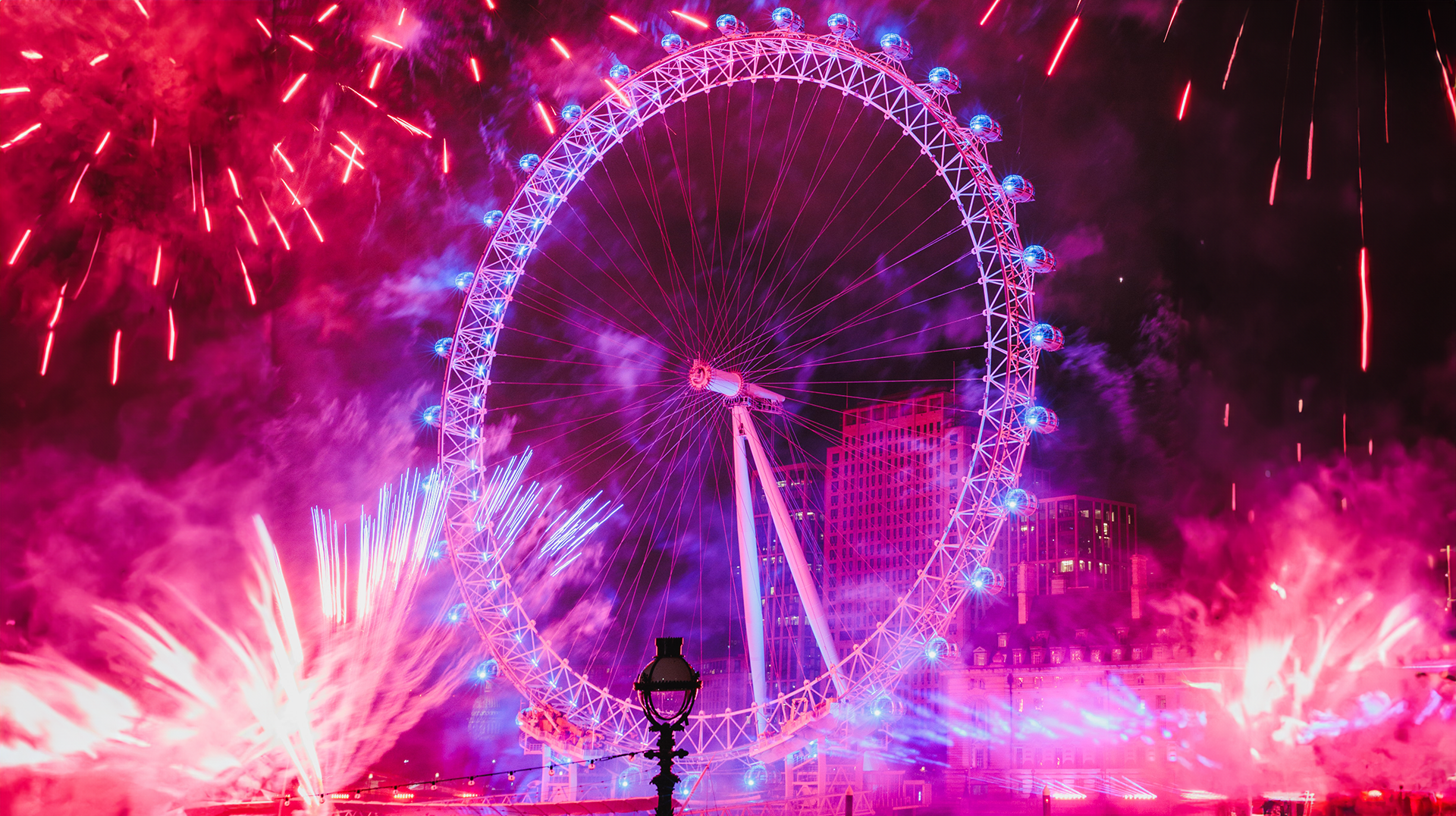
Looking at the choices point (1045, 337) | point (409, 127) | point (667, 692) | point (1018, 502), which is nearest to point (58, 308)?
point (409, 127)

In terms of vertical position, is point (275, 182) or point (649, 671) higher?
point (275, 182)

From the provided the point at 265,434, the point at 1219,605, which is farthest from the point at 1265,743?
the point at 265,434

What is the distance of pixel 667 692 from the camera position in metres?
7.25

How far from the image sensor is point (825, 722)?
90.4ft

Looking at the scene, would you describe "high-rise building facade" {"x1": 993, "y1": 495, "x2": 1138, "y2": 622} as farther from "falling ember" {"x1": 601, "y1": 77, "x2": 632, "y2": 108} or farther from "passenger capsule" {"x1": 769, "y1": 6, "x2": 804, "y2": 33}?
"passenger capsule" {"x1": 769, "y1": 6, "x2": 804, "y2": 33}

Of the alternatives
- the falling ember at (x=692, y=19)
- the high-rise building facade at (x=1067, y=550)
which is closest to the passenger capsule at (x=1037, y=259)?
the falling ember at (x=692, y=19)

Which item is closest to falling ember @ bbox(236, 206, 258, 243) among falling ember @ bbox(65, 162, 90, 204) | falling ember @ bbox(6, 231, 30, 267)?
falling ember @ bbox(65, 162, 90, 204)

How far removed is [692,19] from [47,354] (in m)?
17.7

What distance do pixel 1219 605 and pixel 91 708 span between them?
41.5m

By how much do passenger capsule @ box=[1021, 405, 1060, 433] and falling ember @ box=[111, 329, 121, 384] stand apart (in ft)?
69.7

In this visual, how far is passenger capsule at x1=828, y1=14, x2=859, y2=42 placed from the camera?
26062 millimetres

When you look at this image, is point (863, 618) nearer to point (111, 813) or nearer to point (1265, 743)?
point (1265, 743)

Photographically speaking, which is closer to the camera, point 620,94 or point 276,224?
point 276,224

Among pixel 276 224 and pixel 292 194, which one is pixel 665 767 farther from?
pixel 292 194
